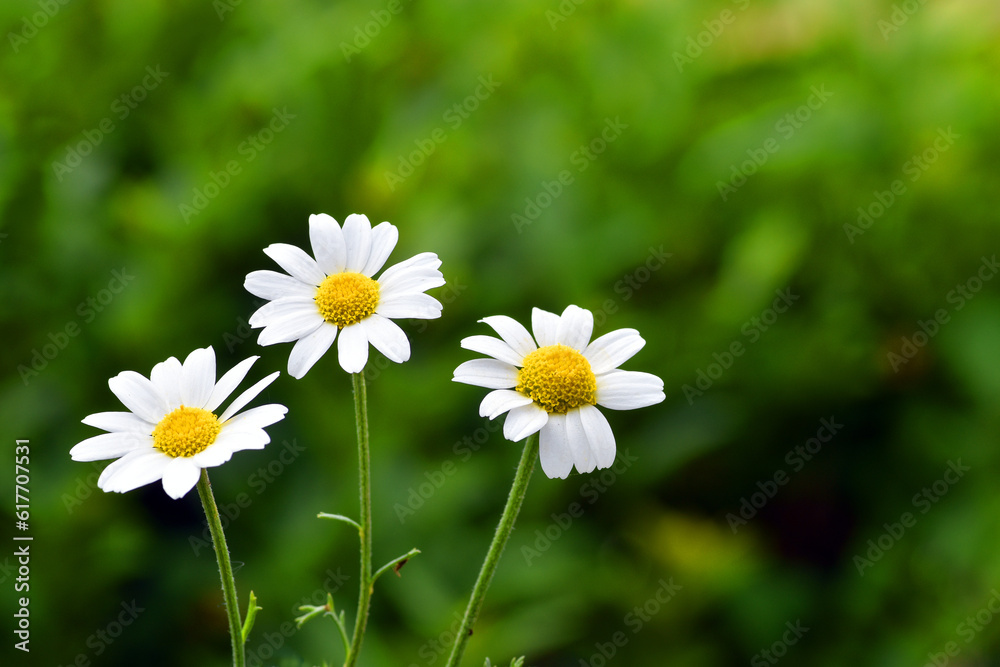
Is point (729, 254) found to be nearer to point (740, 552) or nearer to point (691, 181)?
point (691, 181)

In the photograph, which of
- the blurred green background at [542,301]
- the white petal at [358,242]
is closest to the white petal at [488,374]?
the white petal at [358,242]

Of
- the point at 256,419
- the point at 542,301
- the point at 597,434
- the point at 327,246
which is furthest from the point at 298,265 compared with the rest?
the point at 542,301

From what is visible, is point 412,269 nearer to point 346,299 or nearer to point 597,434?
point 346,299

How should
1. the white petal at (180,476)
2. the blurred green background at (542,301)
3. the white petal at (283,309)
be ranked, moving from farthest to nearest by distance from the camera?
the blurred green background at (542,301), the white petal at (283,309), the white petal at (180,476)

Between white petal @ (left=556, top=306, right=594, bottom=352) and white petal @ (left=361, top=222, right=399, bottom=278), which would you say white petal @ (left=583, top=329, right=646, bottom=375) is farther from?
white petal @ (left=361, top=222, right=399, bottom=278)

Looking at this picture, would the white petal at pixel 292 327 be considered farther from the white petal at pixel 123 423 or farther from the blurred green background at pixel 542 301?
the blurred green background at pixel 542 301

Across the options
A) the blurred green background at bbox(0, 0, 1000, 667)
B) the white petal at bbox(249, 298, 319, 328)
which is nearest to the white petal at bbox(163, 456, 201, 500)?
the white petal at bbox(249, 298, 319, 328)
